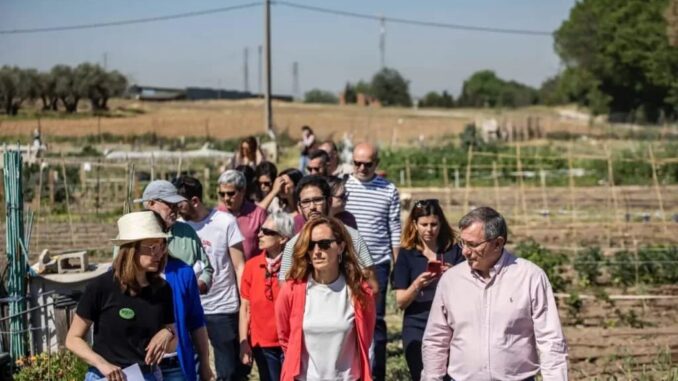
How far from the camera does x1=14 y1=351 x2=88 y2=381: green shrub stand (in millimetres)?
7723

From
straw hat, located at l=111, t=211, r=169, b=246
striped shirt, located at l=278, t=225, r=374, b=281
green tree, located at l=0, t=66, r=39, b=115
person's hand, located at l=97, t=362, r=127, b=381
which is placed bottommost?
person's hand, located at l=97, t=362, r=127, b=381

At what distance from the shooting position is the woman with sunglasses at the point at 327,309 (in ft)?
16.9

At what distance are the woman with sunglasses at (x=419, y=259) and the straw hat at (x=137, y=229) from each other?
197 centimetres

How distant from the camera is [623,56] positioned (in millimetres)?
65938

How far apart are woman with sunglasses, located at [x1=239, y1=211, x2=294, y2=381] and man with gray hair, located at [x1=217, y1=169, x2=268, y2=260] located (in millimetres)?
788

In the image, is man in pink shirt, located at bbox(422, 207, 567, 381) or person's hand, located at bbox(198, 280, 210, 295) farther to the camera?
person's hand, located at bbox(198, 280, 210, 295)

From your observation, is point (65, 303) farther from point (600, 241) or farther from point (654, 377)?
point (600, 241)

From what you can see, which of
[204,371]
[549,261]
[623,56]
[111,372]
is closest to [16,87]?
[549,261]

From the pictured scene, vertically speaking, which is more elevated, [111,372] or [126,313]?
[126,313]

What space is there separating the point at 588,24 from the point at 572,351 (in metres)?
67.9

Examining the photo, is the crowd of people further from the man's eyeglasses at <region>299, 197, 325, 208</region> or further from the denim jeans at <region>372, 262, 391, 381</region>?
the denim jeans at <region>372, 262, 391, 381</region>

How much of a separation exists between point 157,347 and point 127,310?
8.4 inches

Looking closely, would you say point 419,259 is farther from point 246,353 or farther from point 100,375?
point 100,375

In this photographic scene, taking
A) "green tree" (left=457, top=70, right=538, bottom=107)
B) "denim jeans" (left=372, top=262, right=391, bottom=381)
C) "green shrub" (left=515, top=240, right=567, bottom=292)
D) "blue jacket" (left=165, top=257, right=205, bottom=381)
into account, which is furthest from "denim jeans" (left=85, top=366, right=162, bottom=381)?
"green tree" (left=457, top=70, right=538, bottom=107)
